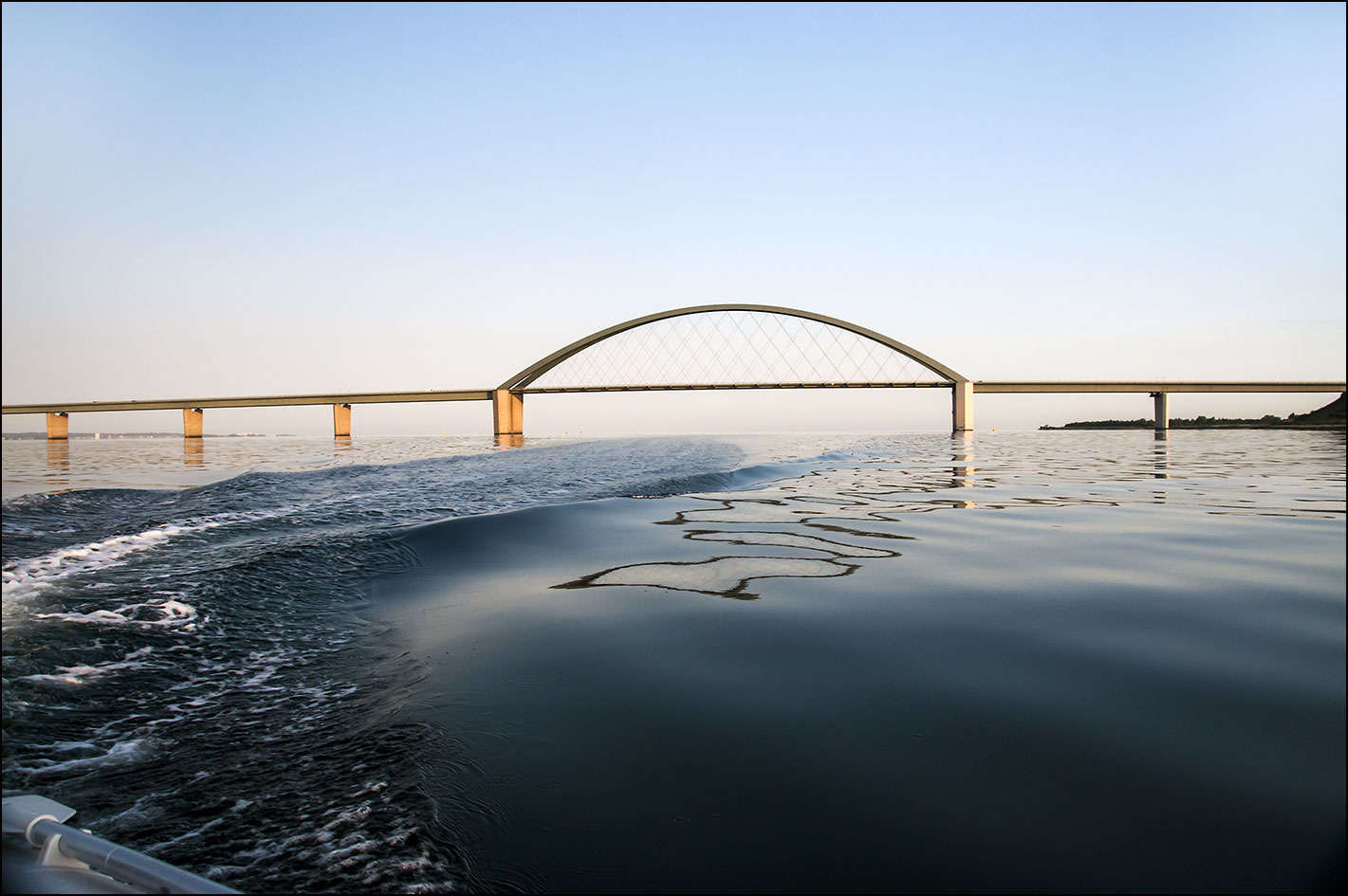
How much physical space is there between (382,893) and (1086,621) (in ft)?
9.60

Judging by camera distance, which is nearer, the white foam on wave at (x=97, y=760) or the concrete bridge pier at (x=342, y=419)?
the white foam on wave at (x=97, y=760)

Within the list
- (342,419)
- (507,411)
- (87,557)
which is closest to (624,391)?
(507,411)

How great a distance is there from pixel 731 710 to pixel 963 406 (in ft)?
244

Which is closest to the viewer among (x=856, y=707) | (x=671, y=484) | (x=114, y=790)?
(x=114, y=790)

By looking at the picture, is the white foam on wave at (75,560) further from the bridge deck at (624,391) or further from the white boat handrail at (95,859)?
the bridge deck at (624,391)

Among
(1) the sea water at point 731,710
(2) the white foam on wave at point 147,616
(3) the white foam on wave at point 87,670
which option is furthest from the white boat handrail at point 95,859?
(2) the white foam on wave at point 147,616

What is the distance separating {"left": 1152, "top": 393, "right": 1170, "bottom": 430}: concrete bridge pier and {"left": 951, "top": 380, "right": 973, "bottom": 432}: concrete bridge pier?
53.3ft

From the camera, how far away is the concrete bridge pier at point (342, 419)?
74812 mm

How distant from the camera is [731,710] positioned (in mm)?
2736

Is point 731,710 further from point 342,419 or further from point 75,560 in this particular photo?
point 342,419

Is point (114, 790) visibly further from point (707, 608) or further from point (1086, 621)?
point (1086, 621)

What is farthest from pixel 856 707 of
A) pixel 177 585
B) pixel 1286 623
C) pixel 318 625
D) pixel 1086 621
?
pixel 177 585

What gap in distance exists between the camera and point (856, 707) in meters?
2.65

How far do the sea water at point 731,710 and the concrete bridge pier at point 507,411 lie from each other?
225 feet
